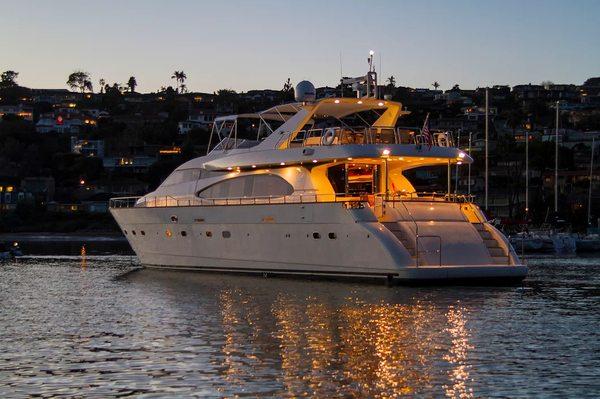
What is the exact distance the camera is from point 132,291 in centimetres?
3172

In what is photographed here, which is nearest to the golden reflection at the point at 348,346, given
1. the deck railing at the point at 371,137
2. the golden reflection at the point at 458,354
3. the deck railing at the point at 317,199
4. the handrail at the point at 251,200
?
the golden reflection at the point at 458,354

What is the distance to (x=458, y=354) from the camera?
1870cm

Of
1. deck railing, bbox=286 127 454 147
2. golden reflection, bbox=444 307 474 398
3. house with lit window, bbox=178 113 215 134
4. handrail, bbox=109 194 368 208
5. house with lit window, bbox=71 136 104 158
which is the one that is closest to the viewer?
golden reflection, bbox=444 307 474 398

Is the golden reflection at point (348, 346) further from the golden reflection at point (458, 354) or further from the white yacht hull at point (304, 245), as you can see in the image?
the white yacht hull at point (304, 245)

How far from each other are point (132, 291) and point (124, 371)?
47.7 ft

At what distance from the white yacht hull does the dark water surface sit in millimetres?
640

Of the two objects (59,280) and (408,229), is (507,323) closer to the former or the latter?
(408,229)

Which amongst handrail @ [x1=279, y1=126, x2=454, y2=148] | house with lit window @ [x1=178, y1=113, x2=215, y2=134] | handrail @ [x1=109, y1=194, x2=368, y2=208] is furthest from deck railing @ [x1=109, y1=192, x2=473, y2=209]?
house with lit window @ [x1=178, y1=113, x2=215, y2=134]

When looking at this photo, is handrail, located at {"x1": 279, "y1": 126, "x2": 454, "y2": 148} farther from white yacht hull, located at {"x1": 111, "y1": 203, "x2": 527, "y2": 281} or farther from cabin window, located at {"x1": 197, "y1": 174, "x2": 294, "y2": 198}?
white yacht hull, located at {"x1": 111, "y1": 203, "x2": 527, "y2": 281}

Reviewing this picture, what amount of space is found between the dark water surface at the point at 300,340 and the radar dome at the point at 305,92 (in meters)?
6.92

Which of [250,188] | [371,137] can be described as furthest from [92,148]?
[371,137]

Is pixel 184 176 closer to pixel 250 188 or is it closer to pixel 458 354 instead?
pixel 250 188

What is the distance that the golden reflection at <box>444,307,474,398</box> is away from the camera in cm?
1561

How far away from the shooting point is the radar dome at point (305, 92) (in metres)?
35.8
